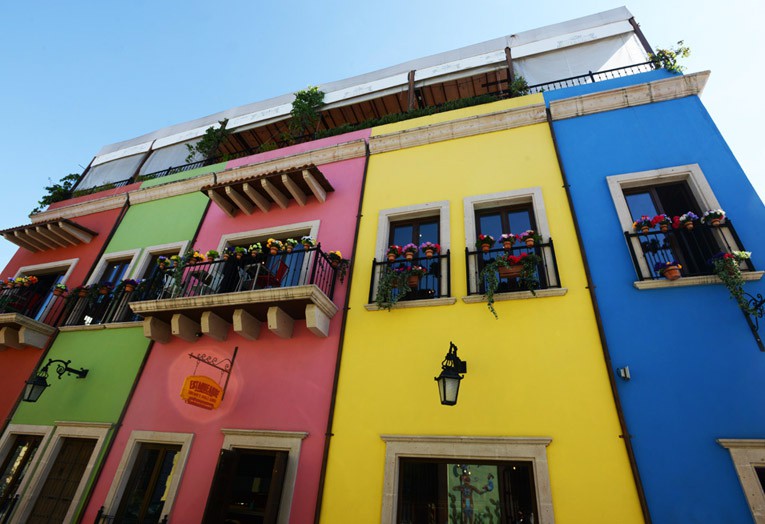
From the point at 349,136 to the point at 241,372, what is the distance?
6464 millimetres

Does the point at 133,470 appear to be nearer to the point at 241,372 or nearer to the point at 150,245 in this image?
the point at 241,372

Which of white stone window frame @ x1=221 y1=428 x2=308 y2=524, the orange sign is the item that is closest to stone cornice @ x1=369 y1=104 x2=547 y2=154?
the orange sign

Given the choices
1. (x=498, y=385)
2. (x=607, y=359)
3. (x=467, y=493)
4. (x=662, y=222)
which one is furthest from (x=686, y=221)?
(x=467, y=493)

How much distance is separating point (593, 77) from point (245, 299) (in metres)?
9.12

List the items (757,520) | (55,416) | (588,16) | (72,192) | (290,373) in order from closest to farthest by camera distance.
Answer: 1. (757,520)
2. (290,373)
3. (55,416)
4. (588,16)
5. (72,192)

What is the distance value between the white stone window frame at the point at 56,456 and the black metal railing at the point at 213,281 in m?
2.33

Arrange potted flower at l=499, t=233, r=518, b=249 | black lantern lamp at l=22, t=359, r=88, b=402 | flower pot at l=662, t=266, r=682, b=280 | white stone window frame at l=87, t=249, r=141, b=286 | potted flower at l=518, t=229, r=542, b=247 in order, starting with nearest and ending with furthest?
flower pot at l=662, t=266, r=682, b=280 → potted flower at l=518, t=229, r=542, b=247 → potted flower at l=499, t=233, r=518, b=249 → black lantern lamp at l=22, t=359, r=88, b=402 → white stone window frame at l=87, t=249, r=141, b=286

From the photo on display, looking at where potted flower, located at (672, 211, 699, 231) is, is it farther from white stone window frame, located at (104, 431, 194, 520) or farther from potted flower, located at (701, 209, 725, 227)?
white stone window frame, located at (104, 431, 194, 520)

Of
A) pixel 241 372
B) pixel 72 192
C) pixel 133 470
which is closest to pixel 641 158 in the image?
pixel 241 372

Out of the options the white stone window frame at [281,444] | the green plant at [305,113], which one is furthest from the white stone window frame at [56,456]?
the green plant at [305,113]

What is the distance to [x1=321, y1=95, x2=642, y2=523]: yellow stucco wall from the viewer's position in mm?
4961

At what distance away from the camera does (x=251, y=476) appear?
6.23 meters

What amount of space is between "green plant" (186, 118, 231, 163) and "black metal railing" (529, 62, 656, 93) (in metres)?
9.55

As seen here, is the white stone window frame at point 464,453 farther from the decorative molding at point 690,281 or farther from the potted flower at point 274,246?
the potted flower at point 274,246
